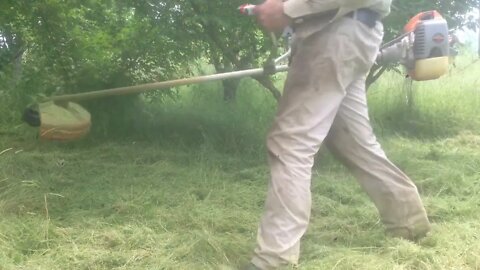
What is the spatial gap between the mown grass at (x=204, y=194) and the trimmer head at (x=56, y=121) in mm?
335

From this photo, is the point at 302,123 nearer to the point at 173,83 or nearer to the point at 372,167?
the point at 372,167

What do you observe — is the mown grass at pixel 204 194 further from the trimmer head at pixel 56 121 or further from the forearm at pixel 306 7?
the forearm at pixel 306 7

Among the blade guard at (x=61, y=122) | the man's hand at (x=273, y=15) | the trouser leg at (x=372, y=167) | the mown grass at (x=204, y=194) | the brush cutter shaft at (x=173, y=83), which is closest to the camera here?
the man's hand at (x=273, y=15)

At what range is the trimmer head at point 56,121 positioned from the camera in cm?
411

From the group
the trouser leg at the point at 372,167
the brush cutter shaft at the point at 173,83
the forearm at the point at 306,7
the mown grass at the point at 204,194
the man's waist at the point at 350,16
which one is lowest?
the mown grass at the point at 204,194

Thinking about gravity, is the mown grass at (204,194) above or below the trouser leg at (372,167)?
below

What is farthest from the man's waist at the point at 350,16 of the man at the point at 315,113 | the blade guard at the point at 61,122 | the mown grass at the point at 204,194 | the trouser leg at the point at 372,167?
the blade guard at the point at 61,122

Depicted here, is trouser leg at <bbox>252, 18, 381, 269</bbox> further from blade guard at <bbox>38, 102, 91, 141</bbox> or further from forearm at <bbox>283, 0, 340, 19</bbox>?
blade guard at <bbox>38, 102, 91, 141</bbox>

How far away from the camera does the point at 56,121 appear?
13.6 feet

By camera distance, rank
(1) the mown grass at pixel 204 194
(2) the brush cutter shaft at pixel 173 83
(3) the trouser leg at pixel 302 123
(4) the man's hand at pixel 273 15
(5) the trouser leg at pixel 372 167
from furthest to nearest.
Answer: (2) the brush cutter shaft at pixel 173 83, (5) the trouser leg at pixel 372 167, (1) the mown grass at pixel 204 194, (4) the man's hand at pixel 273 15, (3) the trouser leg at pixel 302 123

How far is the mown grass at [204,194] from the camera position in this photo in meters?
3.16

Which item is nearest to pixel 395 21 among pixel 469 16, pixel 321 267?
pixel 469 16

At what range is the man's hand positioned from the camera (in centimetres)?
306

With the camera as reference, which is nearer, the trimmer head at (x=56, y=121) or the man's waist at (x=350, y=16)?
the man's waist at (x=350, y=16)
